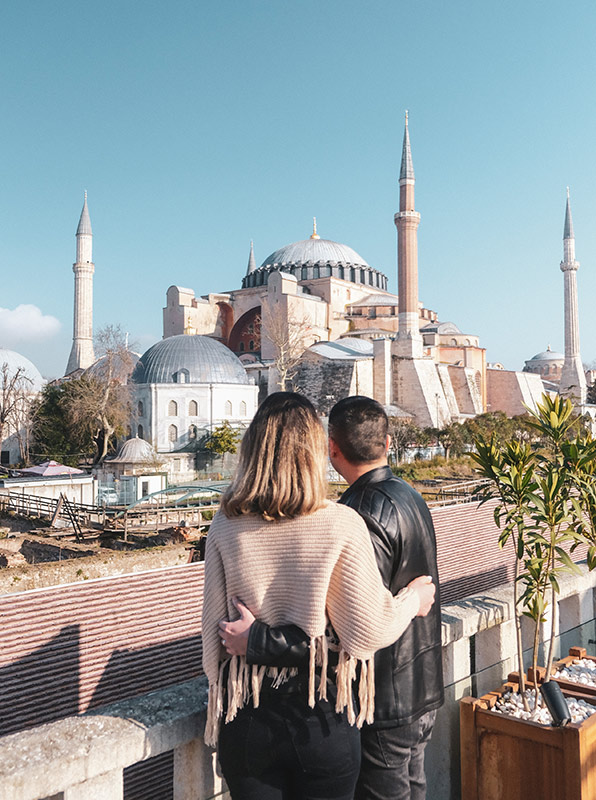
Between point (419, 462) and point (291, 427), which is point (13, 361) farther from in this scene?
point (291, 427)

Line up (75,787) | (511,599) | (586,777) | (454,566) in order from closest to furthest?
1. (75,787)
2. (586,777)
3. (511,599)
4. (454,566)

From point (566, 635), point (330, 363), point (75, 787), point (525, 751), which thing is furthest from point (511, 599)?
point (330, 363)

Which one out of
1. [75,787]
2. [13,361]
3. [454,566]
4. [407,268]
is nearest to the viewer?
[75,787]

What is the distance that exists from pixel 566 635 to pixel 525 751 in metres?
0.95

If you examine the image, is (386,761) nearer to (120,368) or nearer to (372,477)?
(372,477)

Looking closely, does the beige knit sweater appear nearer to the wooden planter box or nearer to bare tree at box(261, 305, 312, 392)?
the wooden planter box

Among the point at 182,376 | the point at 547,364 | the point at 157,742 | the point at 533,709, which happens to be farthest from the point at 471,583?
the point at 547,364

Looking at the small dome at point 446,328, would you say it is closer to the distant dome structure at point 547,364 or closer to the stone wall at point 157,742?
the distant dome structure at point 547,364

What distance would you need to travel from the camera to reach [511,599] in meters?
3.03

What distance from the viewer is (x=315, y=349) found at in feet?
120

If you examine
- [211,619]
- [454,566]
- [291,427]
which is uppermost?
[291,427]

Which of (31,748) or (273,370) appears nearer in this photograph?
(31,748)

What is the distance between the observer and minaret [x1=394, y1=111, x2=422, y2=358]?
3388 cm

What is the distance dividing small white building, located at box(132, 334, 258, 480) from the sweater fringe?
2843 cm
